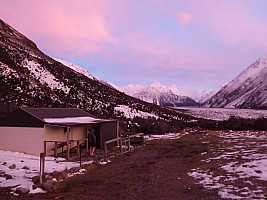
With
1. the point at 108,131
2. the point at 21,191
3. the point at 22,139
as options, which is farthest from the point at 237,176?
the point at 108,131

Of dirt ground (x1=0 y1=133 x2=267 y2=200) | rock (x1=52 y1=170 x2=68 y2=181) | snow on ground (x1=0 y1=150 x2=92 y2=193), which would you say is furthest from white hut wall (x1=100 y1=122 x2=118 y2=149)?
rock (x1=52 y1=170 x2=68 y2=181)

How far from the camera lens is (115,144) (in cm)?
2823

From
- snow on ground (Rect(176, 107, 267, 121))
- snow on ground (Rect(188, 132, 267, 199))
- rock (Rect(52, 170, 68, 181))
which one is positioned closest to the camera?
snow on ground (Rect(188, 132, 267, 199))

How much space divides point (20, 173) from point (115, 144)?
1367cm

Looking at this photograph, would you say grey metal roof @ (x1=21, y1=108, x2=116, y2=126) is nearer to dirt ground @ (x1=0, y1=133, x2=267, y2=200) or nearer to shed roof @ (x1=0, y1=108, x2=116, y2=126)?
shed roof @ (x1=0, y1=108, x2=116, y2=126)

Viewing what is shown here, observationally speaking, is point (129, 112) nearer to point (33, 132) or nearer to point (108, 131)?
point (108, 131)

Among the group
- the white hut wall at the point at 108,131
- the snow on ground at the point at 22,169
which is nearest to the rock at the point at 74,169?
A: the snow on ground at the point at 22,169

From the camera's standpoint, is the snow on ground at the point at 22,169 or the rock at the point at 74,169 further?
the rock at the point at 74,169

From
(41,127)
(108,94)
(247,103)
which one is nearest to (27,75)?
(108,94)

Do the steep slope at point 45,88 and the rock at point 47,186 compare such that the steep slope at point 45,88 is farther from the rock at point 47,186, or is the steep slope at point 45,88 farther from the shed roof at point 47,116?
the rock at point 47,186

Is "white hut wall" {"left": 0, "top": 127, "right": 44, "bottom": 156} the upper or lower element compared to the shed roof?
lower

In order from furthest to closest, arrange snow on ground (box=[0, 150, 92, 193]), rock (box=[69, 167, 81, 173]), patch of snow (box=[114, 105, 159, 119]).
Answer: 1. patch of snow (box=[114, 105, 159, 119])
2. rock (box=[69, 167, 81, 173])
3. snow on ground (box=[0, 150, 92, 193])

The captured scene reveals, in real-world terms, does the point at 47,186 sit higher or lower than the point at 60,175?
lower

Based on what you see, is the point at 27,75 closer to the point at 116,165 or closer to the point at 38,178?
the point at 116,165
